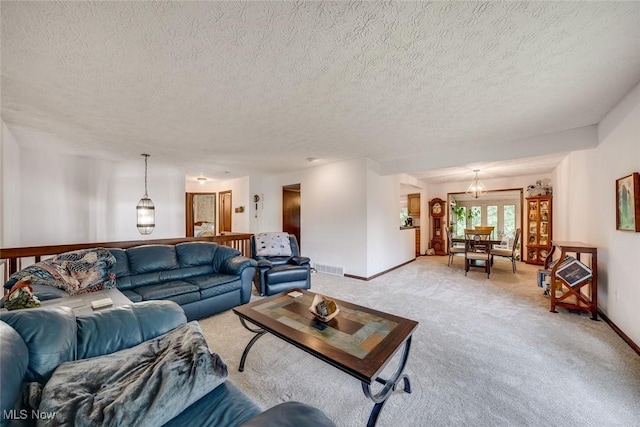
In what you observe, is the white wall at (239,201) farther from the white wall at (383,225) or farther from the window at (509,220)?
the window at (509,220)

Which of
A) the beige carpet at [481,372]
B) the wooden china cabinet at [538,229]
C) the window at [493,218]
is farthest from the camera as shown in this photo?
the window at [493,218]

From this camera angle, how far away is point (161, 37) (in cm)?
149

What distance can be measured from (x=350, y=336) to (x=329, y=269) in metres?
3.53

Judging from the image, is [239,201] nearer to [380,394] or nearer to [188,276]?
[188,276]

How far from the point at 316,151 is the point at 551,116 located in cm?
298

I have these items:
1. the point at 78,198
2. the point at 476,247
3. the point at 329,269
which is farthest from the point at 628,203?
the point at 78,198

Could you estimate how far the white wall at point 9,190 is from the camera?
2943 mm

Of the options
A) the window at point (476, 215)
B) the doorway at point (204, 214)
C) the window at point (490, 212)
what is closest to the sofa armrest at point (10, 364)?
the doorway at point (204, 214)

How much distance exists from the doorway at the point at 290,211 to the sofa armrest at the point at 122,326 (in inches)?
186

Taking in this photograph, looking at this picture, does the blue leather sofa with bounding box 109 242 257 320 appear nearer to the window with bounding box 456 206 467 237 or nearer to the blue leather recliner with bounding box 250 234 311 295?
the blue leather recliner with bounding box 250 234 311 295

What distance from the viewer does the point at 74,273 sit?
230 cm

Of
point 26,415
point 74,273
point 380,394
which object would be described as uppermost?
point 74,273

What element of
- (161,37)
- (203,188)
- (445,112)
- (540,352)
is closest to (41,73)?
(161,37)

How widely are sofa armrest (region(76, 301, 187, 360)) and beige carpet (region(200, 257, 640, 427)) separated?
0.75 metres
